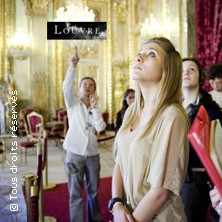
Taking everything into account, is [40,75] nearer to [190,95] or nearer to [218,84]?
[218,84]

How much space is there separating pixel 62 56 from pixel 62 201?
7180 mm

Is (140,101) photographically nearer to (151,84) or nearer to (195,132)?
(151,84)

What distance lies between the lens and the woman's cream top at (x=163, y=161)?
98 cm

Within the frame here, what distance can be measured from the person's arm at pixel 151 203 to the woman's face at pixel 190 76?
30.7 inches

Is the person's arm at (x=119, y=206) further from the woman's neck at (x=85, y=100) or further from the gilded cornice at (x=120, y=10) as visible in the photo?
the gilded cornice at (x=120, y=10)

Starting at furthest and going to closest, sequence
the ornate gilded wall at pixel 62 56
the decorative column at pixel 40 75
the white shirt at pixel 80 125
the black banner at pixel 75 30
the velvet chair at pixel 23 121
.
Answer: the decorative column at pixel 40 75, the ornate gilded wall at pixel 62 56, the velvet chair at pixel 23 121, the white shirt at pixel 80 125, the black banner at pixel 75 30

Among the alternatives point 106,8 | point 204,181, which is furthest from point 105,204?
point 106,8

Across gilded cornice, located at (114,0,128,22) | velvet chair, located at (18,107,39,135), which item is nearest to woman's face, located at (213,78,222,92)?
velvet chair, located at (18,107,39,135)

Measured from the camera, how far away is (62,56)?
9594mm

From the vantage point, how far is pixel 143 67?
1.07 metres

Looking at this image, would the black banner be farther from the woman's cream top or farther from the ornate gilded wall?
the ornate gilded wall

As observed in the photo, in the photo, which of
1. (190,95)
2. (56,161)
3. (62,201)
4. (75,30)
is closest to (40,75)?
(56,161)

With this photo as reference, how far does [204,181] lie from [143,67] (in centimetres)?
82

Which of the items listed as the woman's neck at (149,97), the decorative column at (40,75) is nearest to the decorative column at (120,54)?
the decorative column at (40,75)
